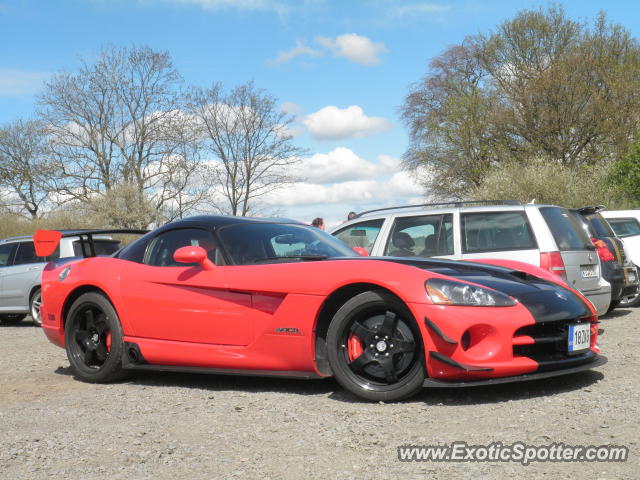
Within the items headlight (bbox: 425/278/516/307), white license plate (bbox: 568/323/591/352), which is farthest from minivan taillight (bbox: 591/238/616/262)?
headlight (bbox: 425/278/516/307)

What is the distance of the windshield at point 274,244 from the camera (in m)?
5.54

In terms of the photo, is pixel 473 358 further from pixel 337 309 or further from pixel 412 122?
pixel 412 122

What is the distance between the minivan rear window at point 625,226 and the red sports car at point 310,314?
8.31m

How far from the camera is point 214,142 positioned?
138 feet

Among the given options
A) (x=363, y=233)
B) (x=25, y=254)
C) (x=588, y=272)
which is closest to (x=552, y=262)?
(x=588, y=272)

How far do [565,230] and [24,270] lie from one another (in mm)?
9422

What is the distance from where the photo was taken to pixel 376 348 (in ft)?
15.6

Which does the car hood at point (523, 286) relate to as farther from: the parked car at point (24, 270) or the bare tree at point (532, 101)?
the bare tree at point (532, 101)

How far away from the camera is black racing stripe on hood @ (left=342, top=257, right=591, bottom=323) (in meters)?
4.73

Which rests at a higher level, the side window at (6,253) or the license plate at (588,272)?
the side window at (6,253)

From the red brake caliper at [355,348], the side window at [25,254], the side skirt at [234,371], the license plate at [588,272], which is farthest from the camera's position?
the side window at [25,254]

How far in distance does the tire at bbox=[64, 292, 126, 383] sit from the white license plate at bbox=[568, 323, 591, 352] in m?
3.44

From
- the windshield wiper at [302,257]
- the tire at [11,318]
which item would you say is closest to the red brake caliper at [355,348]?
the windshield wiper at [302,257]

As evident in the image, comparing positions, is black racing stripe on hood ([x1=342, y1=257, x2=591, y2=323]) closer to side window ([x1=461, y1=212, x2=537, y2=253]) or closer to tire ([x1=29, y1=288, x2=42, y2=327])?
side window ([x1=461, y1=212, x2=537, y2=253])
